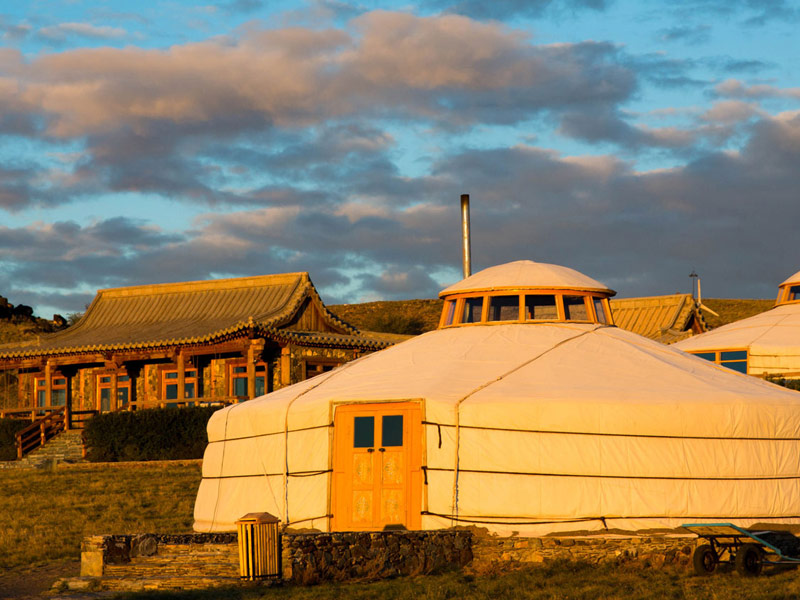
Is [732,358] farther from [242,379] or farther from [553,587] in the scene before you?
[553,587]

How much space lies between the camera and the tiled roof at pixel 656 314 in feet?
107

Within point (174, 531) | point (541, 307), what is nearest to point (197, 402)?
point (174, 531)

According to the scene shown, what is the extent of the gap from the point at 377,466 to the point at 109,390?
58.5 feet

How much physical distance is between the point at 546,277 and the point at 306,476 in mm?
4147

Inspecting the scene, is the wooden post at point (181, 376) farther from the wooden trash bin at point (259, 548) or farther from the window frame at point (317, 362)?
the wooden trash bin at point (259, 548)

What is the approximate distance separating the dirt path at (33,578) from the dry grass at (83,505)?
0.40m

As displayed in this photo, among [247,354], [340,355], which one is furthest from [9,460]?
[340,355]

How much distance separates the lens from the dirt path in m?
11.6

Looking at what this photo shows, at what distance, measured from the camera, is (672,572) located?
11.7 meters

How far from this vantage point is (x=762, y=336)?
79.4ft

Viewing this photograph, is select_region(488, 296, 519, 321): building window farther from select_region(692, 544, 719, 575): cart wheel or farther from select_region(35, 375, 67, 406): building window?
select_region(35, 375, 67, 406): building window

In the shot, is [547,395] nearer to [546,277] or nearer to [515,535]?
[515,535]

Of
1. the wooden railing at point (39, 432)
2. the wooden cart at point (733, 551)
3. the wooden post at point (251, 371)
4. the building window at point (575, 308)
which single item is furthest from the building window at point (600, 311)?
the wooden railing at point (39, 432)

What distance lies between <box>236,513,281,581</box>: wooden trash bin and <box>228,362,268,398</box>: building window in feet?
52.3
